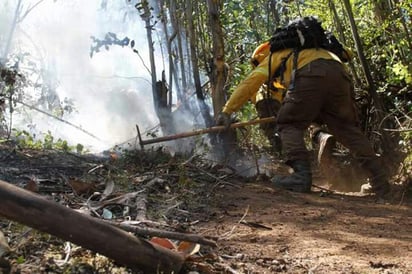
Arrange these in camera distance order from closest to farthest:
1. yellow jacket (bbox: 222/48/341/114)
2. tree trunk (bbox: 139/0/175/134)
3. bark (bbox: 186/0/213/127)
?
yellow jacket (bbox: 222/48/341/114), bark (bbox: 186/0/213/127), tree trunk (bbox: 139/0/175/134)

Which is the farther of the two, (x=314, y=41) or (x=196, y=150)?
(x=196, y=150)

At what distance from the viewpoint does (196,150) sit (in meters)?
5.40

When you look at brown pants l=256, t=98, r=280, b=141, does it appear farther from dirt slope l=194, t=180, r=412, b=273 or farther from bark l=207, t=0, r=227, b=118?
dirt slope l=194, t=180, r=412, b=273

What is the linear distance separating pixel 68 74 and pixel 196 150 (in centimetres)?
906

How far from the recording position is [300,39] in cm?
468

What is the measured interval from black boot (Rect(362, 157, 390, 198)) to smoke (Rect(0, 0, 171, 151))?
245 inches

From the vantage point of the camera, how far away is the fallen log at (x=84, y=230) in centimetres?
179

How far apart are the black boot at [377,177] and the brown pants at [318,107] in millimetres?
68

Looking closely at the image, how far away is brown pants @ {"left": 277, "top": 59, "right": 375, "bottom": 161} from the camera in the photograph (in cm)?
460

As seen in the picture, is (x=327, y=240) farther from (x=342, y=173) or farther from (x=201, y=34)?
(x=201, y=34)

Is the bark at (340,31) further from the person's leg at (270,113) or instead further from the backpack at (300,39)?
the person's leg at (270,113)

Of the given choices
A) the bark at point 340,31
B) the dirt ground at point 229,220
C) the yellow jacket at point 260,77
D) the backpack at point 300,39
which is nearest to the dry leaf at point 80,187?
the dirt ground at point 229,220

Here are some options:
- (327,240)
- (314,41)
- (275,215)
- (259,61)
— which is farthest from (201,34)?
(327,240)

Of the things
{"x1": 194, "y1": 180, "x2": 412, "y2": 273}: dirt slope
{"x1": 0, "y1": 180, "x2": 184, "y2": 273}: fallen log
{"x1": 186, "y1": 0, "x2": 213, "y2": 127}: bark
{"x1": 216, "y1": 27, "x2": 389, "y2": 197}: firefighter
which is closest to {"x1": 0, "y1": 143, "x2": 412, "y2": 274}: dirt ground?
{"x1": 194, "y1": 180, "x2": 412, "y2": 273}: dirt slope
